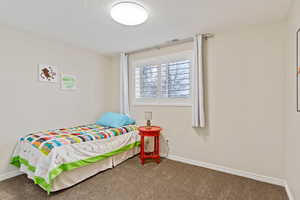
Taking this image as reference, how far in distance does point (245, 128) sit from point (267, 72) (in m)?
0.87

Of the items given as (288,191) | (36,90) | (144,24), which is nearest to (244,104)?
(288,191)

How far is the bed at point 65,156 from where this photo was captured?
1913 millimetres

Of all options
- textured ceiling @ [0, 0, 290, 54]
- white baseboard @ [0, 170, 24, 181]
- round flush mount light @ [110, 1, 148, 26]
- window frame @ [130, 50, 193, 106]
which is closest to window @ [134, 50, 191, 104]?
window frame @ [130, 50, 193, 106]

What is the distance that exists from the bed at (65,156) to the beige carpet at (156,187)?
0.14 metres

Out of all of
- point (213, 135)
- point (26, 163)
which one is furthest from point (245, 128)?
point (26, 163)

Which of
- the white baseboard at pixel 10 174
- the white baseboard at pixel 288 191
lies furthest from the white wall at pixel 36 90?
the white baseboard at pixel 288 191

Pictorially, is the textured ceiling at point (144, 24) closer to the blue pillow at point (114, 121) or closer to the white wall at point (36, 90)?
the white wall at point (36, 90)

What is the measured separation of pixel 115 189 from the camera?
6.70ft

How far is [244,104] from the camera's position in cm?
235

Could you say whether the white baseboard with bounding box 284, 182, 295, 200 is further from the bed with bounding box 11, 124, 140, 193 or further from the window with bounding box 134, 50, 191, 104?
the bed with bounding box 11, 124, 140, 193

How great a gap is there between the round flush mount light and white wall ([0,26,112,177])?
1688 millimetres

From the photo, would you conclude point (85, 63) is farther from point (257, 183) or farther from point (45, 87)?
point (257, 183)

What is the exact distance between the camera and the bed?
1.91m

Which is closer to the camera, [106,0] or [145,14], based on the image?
[106,0]
